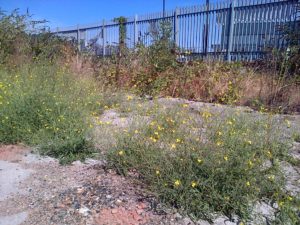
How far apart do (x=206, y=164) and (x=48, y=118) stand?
2518mm

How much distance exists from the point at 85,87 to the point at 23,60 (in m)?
3.70

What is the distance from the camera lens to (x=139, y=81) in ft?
24.0

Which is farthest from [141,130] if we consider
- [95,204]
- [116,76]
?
[116,76]

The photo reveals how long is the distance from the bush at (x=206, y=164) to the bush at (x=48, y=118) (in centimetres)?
79

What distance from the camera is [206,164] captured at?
256 cm

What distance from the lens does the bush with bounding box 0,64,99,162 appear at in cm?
363

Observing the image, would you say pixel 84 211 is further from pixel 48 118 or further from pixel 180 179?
pixel 48 118

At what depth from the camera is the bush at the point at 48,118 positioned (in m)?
3.63

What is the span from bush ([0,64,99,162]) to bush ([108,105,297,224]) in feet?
2.58

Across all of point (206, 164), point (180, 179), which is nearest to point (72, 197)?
point (180, 179)

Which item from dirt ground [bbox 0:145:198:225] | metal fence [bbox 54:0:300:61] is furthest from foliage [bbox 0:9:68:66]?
dirt ground [bbox 0:145:198:225]

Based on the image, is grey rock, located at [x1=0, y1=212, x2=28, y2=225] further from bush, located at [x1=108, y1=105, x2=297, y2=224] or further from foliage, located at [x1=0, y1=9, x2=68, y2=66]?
foliage, located at [x1=0, y1=9, x2=68, y2=66]

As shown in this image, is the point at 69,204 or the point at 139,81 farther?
the point at 139,81

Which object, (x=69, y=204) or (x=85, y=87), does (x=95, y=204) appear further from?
(x=85, y=87)
